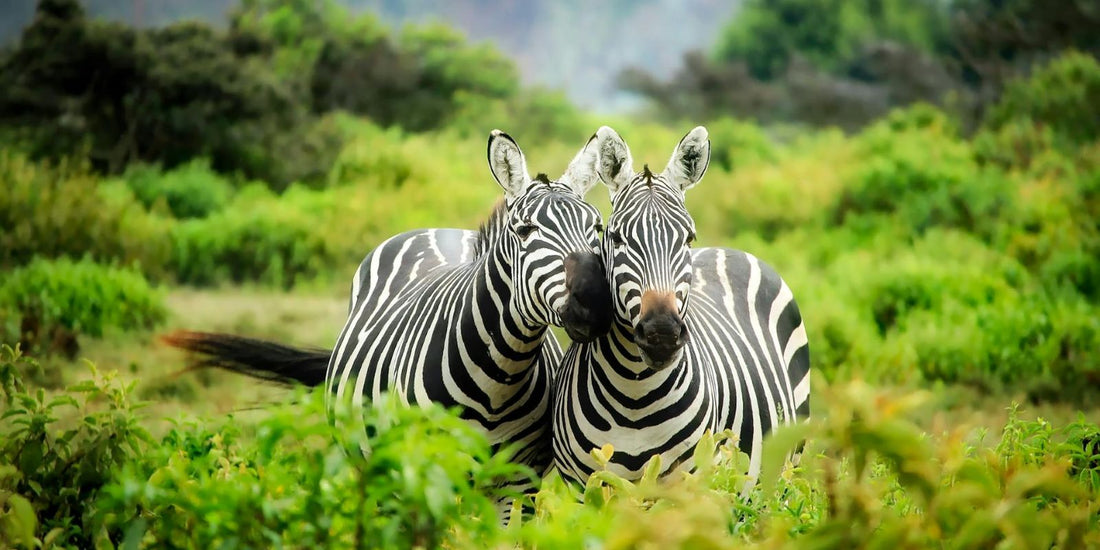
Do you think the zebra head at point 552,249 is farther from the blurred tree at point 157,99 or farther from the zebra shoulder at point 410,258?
the blurred tree at point 157,99

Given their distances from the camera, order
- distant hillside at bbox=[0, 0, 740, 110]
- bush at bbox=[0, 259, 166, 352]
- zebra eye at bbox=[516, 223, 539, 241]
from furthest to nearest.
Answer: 1. distant hillside at bbox=[0, 0, 740, 110]
2. bush at bbox=[0, 259, 166, 352]
3. zebra eye at bbox=[516, 223, 539, 241]

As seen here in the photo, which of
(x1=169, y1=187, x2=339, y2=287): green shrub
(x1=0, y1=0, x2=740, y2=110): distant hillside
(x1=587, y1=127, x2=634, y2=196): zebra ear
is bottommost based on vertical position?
(x1=169, y1=187, x2=339, y2=287): green shrub

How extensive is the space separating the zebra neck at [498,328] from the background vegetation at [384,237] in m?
0.37

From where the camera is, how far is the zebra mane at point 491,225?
3655 mm

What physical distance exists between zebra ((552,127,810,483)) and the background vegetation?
0.76ft

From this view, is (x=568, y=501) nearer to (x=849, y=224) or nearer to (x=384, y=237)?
(x=384, y=237)

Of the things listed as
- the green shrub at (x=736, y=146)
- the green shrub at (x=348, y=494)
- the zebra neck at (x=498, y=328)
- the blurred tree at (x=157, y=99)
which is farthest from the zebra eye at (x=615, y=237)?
the green shrub at (x=736, y=146)

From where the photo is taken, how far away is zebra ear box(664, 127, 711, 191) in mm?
3400

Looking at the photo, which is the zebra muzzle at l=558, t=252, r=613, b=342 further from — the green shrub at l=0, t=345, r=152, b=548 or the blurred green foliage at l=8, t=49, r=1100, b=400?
the blurred green foliage at l=8, t=49, r=1100, b=400

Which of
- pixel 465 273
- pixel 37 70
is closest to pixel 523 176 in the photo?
pixel 465 273

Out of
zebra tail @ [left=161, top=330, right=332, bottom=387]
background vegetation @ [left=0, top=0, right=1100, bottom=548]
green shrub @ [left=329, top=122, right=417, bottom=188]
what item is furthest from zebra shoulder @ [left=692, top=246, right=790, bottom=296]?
green shrub @ [left=329, top=122, right=417, bottom=188]

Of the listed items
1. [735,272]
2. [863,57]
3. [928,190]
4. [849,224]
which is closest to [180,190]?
[849,224]

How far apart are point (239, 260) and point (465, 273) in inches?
282

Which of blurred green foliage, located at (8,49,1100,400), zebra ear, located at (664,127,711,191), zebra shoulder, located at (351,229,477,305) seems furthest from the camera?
blurred green foliage, located at (8,49,1100,400)
